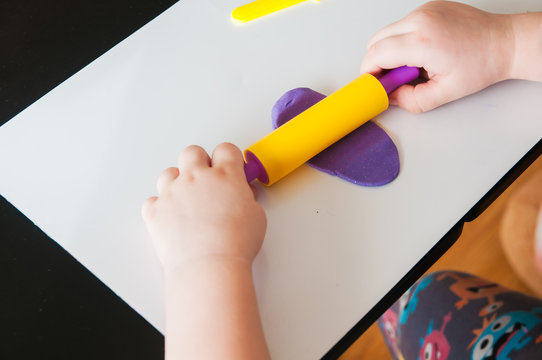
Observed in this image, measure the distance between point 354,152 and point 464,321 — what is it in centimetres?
26

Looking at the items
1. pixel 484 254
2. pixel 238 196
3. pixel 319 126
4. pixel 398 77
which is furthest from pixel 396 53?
pixel 484 254

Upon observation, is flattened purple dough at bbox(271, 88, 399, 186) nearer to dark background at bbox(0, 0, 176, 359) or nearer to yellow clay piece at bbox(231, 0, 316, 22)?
yellow clay piece at bbox(231, 0, 316, 22)

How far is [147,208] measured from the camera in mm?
454

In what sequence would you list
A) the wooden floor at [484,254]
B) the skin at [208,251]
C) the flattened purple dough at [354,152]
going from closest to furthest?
the skin at [208,251] → the flattened purple dough at [354,152] → the wooden floor at [484,254]

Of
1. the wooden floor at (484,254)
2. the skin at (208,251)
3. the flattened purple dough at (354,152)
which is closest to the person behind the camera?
the skin at (208,251)

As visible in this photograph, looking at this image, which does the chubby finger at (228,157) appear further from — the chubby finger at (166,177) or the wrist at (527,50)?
the wrist at (527,50)

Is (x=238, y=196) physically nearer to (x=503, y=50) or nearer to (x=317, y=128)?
(x=317, y=128)

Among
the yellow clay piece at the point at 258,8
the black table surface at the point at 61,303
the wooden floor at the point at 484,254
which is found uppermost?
the yellow clay piece at the point at 258,8

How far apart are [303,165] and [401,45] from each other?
18 cm

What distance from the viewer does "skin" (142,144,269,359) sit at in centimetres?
39

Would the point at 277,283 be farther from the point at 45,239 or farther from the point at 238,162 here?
the point at 45,239

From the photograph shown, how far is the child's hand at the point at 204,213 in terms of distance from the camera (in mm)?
419

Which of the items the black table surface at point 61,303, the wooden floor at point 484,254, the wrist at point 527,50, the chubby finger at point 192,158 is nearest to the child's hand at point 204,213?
the chubby finger at point 192,158

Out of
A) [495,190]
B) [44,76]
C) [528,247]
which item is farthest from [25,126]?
[528,247]
